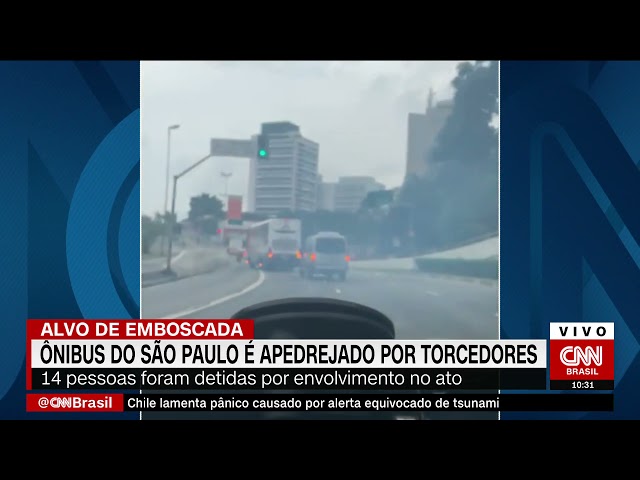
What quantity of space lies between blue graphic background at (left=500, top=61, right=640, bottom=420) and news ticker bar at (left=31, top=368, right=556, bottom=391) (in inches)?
30.1

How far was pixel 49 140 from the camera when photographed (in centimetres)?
362

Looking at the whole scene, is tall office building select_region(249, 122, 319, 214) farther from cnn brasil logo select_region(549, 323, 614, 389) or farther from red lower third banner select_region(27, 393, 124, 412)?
cnn brasil logo select_region(549, 323, 614, 389)

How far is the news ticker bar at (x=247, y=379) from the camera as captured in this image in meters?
3.71

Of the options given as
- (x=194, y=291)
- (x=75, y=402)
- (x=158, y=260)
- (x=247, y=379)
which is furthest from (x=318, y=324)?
(x=75, y=402)

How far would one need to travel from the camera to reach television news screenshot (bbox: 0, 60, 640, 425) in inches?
143

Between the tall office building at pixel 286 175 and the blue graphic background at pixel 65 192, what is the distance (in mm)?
938

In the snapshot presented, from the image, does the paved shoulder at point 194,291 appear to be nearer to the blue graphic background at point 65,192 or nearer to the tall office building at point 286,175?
the blue graphic background at point 65,192

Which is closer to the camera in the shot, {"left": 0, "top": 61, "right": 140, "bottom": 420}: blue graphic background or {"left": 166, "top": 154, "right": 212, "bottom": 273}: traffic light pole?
{"left": 0, "top": 61, "right": 140, "bottom": 420}: blue graphic background

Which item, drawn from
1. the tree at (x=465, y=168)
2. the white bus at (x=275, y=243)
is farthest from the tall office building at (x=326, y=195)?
the tree at (x=465, y=168)

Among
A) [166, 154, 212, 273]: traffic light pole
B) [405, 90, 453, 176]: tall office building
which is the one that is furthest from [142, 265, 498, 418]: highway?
[405, 90, 453, 176]: tall office building

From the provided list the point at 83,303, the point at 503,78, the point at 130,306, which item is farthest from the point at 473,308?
the point at 83,303

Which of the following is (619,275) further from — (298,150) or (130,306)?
(130,306)

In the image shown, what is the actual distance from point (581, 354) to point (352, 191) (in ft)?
7.19

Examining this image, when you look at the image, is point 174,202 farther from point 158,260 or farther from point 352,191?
point 352,191
